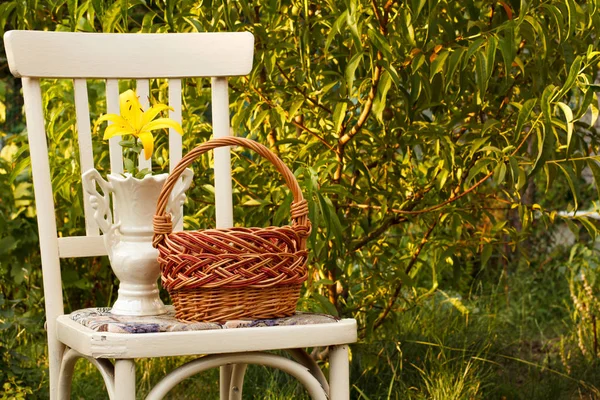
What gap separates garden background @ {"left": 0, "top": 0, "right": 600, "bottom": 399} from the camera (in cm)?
200

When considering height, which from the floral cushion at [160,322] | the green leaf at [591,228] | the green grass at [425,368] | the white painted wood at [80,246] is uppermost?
the white painted wood at [80,246]

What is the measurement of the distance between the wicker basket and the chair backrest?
13.1 inches

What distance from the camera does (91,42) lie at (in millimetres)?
1888

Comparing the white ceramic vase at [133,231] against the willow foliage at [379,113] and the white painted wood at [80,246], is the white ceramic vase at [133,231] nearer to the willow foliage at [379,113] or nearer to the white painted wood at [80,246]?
the white painted wood at [80,246]

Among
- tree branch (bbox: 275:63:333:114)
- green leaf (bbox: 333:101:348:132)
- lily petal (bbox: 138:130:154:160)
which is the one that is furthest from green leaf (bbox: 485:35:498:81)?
lily petal (bbox: 138:130:154:160)

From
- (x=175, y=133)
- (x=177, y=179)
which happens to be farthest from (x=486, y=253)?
(x=177, y=179)

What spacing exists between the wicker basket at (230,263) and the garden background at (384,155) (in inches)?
11.7

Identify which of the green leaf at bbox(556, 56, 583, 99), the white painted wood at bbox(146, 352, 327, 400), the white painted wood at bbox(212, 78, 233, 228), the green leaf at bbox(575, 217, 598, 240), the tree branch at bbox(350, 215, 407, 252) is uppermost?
the green leaf at bbox(556, 56, 583, 99)

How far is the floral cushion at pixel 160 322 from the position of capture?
1.52 metres

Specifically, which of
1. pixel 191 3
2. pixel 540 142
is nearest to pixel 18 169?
pixel 191 3

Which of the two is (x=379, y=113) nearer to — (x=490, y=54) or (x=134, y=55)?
(x=490, y=54)

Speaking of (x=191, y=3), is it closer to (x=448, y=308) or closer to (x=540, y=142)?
(x=540, y=142)

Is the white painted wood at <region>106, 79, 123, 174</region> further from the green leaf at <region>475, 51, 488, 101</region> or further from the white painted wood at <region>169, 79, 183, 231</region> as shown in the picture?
the green leaf at <region>475, 51, 488, 101</region>

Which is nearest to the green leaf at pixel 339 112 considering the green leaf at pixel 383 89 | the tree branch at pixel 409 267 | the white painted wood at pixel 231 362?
the green leaf at pixel 383 89
